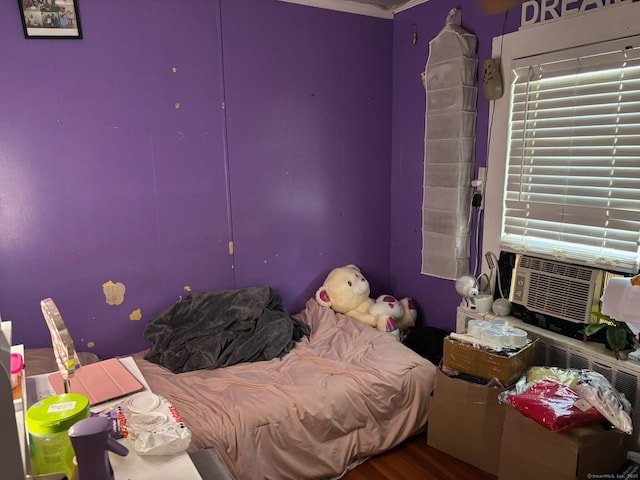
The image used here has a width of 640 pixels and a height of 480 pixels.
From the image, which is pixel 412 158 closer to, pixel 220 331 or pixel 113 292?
pixel 220 331

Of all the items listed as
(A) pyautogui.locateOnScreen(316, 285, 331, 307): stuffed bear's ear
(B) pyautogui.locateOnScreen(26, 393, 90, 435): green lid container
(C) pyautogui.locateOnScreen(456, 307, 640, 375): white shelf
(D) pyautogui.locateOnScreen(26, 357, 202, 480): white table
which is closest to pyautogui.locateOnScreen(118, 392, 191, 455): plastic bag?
(D) pyautogui.locateOnScreen(26, 357, 202, 480): white table

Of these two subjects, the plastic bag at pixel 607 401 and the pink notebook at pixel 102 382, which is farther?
the plastic bag at pixel 607 401

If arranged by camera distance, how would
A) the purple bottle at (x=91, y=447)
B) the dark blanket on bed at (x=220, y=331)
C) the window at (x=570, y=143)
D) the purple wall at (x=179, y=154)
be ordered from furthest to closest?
the dark blanket on bed at (x=220, y=331)
the purple wall at (x=179, y=154)
the window at (x=570, y=143)
the purple bottle at (x=91, y=447)

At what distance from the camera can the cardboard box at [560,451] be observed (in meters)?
1.65

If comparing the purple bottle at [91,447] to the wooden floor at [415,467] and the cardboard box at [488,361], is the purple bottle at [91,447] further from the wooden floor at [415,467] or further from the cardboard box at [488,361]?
the cardboard box at [488,361]

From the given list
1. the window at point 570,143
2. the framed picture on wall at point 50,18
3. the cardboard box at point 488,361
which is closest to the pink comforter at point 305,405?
the cardboard box at point 488,361

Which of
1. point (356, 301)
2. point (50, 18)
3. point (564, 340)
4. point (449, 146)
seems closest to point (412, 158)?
point (449, 146)

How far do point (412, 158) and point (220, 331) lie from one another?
1.69 metres

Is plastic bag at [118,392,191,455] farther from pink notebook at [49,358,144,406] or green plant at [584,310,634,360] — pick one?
green plant at [584,310,634,360]

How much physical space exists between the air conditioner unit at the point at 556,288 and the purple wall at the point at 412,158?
1.27 ft

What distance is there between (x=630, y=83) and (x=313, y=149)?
5.55 feet

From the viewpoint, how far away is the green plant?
191 cm

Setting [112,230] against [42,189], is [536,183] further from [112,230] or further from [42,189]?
[42,189]

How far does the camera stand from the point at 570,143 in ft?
7.09
